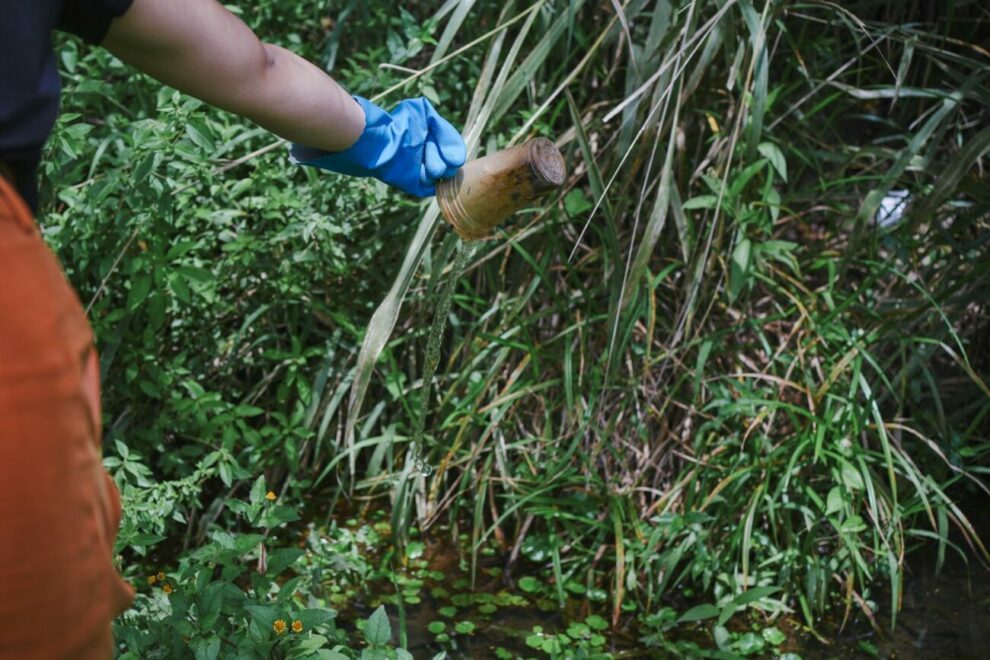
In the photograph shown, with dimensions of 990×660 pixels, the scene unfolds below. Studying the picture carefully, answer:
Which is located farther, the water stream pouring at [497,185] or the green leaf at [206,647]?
the green leaf at [206,647]

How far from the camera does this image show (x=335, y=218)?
8.59 ft

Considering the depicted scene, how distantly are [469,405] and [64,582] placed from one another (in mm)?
1648

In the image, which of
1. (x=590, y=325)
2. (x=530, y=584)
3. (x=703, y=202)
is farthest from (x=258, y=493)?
(x=703, y=202)

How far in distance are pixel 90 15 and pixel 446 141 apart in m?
0.60

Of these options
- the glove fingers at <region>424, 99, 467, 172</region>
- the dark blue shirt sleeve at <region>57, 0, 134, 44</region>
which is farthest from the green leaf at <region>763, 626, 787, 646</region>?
the dark blue shirt sleeve at <region>57, 0, 134, 44</region>

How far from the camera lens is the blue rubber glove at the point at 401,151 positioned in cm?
160

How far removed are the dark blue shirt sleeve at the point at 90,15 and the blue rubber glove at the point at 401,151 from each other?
1.33ft

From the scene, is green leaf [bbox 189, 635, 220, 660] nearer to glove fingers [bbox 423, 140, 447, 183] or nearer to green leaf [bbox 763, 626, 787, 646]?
glove fingers [bbox 423, 140, 447, 183]

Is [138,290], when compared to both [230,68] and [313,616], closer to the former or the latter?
[313,616]

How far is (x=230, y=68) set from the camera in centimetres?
134

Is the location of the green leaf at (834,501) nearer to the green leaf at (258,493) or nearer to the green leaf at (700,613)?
the green leaf at (700,613)

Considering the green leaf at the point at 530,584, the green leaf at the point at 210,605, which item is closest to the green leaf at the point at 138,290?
the green leaf at the point at 210,605

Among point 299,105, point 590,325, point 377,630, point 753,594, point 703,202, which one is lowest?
point 753,594

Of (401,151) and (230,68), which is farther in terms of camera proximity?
(401,151)
